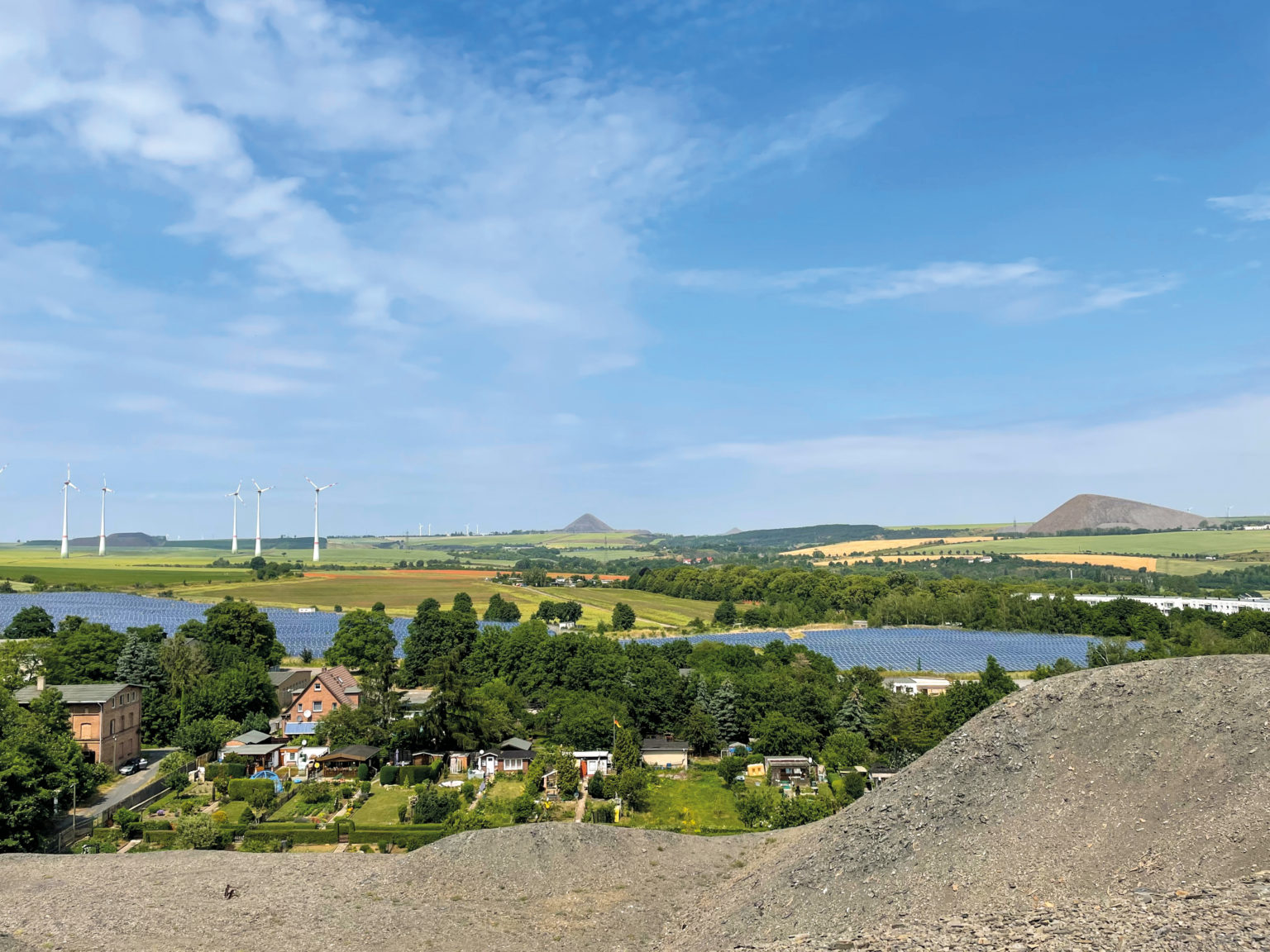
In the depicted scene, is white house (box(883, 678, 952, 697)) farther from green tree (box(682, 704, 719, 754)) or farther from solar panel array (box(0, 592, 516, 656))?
solar panel array (box(0, 592, 516, 656))

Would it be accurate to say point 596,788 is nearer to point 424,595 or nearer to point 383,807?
point 383,807

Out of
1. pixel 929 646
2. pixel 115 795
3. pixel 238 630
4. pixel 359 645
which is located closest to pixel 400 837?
pixel 115 795

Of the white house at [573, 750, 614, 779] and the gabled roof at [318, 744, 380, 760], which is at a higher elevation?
the gabled roof at [318, 744, 380, 760]

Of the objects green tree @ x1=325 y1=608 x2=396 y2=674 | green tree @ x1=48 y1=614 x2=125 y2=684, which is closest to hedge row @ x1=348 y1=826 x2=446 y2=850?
green tree @ x1=48 y1=614 x2=125 y2=684

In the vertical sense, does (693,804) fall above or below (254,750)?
below

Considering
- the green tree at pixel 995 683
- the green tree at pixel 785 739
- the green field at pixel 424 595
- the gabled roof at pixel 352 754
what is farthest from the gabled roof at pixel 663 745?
the green field at pixel 424 595

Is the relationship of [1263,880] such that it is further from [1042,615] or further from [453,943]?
[1042,615]

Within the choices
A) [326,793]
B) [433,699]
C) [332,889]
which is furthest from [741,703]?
[332,889]
